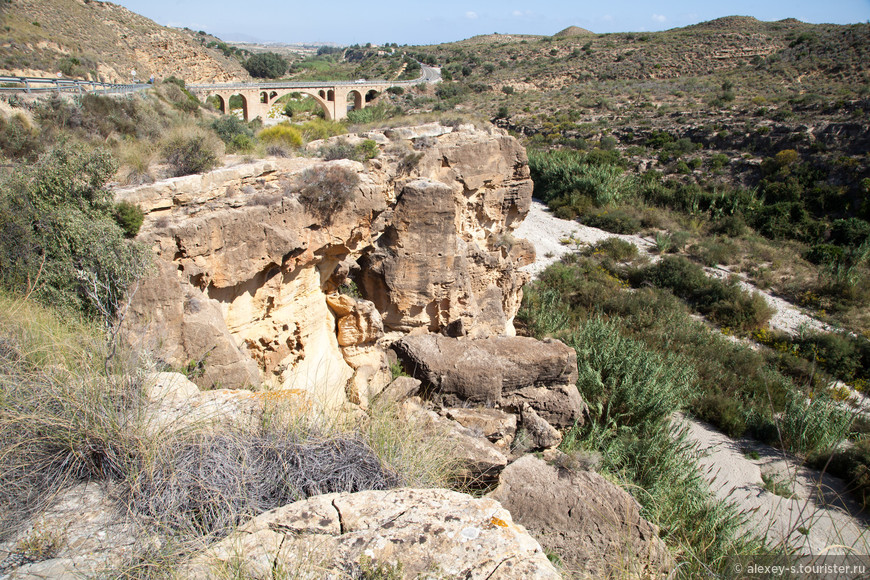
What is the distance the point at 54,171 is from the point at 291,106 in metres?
19.0

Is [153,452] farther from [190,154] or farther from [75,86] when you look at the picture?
[75,86]

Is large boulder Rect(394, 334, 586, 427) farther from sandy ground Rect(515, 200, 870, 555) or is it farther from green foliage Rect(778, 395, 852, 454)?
green foliage Rect(778, 395, 852, 454)

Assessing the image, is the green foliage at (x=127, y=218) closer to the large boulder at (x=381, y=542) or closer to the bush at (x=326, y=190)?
the bush at (x=326, y=190)

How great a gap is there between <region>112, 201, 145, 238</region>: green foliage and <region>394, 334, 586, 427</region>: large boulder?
3.74 metres

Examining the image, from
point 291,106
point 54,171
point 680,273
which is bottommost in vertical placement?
point 680,273

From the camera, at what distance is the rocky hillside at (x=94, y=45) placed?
19438 mm

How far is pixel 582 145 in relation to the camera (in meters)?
29.2

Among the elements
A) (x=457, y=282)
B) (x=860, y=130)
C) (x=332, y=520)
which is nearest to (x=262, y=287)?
(x=457, y=282)

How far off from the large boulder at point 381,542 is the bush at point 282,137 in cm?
636

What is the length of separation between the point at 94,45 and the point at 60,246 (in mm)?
26648

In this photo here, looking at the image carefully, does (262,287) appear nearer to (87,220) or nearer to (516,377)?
(87,220)

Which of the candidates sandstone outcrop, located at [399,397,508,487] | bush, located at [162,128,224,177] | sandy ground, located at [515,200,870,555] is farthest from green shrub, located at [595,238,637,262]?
bush, located at [162,128,224,177]

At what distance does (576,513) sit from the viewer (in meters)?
4.57

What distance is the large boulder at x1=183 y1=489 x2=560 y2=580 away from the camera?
8.04 ft
